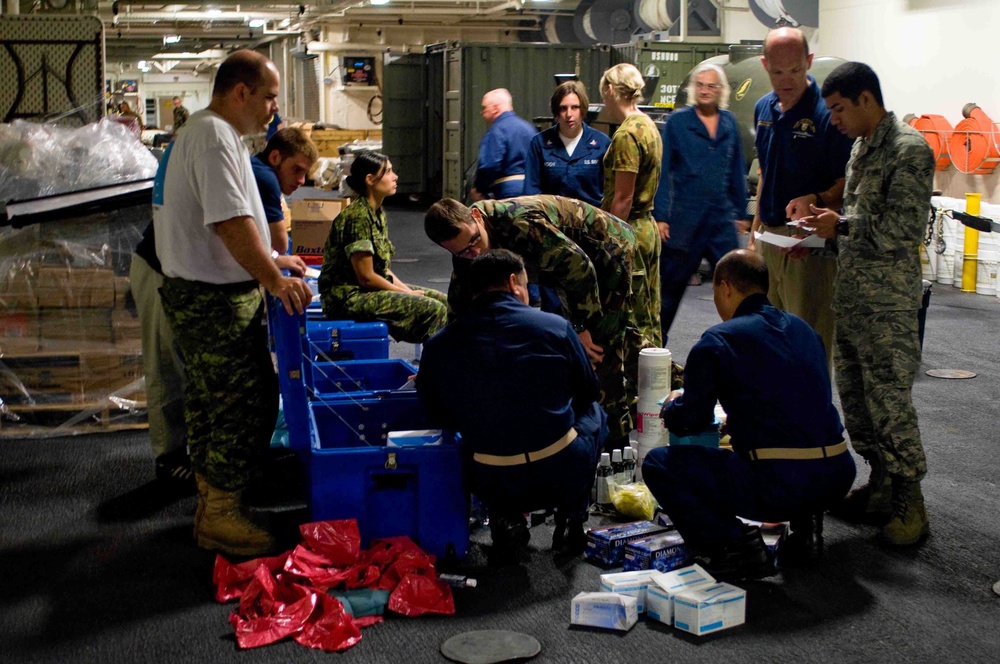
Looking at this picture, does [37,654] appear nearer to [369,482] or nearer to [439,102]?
[369,482]

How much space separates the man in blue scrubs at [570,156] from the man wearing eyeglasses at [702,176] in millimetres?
578

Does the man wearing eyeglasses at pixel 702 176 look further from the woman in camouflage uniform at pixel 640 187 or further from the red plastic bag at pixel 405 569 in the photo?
the red plastic bag at pixel 405 569

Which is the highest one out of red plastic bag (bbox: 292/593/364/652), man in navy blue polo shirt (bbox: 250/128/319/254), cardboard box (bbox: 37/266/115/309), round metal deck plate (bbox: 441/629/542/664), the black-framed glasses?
man in navy blue polo shirt (bbox: 250/128/319/254)

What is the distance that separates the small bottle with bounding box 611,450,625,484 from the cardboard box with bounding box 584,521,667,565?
0.47m

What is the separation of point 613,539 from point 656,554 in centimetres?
17

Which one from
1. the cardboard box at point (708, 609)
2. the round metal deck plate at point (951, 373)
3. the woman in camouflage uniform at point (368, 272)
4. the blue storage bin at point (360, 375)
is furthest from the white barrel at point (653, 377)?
the round metal deck plate at point (951, 373)

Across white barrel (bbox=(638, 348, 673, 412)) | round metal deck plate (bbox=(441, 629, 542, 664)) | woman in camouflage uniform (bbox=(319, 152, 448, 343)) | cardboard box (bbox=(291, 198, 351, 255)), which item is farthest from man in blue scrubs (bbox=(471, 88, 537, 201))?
round metal deck plate (bbox=(441, 629, 542, 664))

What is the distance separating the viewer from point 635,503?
415 cm

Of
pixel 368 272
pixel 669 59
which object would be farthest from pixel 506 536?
pixel 669 59

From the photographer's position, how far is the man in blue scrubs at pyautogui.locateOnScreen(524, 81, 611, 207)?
620 centimetres

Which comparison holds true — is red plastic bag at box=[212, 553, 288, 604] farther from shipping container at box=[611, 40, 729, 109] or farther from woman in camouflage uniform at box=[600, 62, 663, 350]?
shipping container at box=[611, 40, 729, 109]

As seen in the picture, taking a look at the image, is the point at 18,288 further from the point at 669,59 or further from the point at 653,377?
the point at 669,59

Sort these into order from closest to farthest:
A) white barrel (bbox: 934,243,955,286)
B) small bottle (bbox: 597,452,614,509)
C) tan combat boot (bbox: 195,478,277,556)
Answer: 1. tan combat boot (bbox: 195,478,277,556)
2. small bottle (bbox: 597,452,614,509)
3. white barrel (bbox: 934,243,955,286)

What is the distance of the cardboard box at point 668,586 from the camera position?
330 cm
